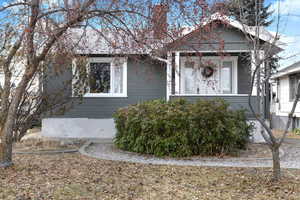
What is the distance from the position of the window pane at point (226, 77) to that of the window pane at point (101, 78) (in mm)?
4929

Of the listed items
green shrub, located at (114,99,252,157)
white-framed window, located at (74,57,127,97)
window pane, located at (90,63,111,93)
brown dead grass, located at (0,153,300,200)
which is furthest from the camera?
window pane, located at (90,63,111,93)

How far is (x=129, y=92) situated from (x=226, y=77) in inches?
168

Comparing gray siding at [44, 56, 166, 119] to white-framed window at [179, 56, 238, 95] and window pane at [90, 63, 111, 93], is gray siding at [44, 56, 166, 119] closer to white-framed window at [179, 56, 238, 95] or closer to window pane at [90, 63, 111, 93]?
window pane at [90, 63, 111, 93]

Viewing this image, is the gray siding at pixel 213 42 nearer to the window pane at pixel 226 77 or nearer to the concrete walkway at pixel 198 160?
the window pane at pixel 226 77

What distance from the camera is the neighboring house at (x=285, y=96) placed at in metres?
18.0

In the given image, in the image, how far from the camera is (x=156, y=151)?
802cm

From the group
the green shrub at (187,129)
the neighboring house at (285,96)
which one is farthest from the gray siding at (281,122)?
the green shrub at (187,129)

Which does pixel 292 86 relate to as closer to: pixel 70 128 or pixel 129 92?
pixel 129 92

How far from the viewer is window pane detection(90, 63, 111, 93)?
11922 millimetres

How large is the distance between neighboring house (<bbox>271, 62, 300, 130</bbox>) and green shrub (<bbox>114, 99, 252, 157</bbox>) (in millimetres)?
11223

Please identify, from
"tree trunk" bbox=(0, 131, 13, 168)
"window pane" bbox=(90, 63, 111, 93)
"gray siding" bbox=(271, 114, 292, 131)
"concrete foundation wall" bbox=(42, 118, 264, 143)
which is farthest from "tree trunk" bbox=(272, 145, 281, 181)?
"gray siding" bbox=(271, 114, 292, 131)

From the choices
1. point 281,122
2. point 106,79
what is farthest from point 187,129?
point 281,122

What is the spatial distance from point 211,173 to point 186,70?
22.8ft

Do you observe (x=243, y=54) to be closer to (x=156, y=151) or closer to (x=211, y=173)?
(x=156, y=151)
